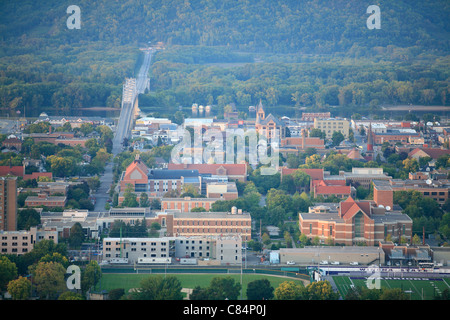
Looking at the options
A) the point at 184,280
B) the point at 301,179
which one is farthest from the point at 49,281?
the point at 301,179

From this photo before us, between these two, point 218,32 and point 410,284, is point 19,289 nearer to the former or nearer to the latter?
point 410,284

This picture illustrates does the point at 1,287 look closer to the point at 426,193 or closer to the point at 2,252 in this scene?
the point at 2,252

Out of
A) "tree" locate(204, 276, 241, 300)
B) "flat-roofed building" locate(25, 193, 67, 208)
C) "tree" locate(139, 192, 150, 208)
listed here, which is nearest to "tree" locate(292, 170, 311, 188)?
"tree" locate(139, 192, 150, 208)

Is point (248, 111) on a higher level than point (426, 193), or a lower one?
higher

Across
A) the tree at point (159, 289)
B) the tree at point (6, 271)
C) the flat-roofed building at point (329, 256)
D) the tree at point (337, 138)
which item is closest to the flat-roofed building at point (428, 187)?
the flat-roofed building at point (329, 256)

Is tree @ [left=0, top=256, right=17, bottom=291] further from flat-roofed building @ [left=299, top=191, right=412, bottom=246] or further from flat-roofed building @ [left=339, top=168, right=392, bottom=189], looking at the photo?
flat-roofed building @ [left=339, top=168, right=392, bottom=189]

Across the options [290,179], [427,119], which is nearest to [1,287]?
[290,179]
